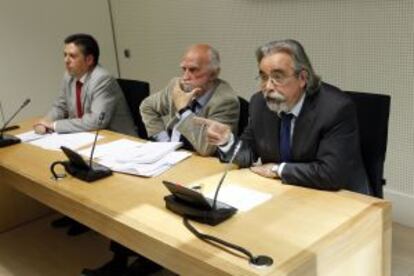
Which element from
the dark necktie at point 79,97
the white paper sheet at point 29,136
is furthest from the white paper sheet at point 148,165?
the dark necktie at point 79,97

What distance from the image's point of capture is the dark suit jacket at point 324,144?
179 cm

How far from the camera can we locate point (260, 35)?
3438 mm

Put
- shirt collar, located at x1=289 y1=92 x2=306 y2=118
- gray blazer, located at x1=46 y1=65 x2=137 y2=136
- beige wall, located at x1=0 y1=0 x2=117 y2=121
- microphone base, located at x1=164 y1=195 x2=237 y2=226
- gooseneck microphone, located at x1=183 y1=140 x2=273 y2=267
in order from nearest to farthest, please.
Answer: gooseneck microphone, located at x1=183 y1=140 x2=273 y2=267 → microphone base, located at x1=164 y1=195 x2=237 y2=226 → shirt collar, located at x1=289 y1=92 x2=306 y2=118 → gray blazer, located at x1=46 y1=65 x2=137 y2=136 → beige wall, located at x1=0 y1=0 x2=117 y2=121

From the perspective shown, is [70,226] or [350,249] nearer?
[350,249]

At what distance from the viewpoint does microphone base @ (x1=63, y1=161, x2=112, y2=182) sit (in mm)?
2070

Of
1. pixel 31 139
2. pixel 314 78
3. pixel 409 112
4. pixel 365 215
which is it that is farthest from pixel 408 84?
pixel 31 139

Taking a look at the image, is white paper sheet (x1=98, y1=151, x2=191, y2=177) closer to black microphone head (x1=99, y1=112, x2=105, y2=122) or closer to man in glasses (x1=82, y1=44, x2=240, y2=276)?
man in glasses (x1=82, y1=44, x2=240, y2=276)

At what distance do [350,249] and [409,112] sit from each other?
1.56 meters

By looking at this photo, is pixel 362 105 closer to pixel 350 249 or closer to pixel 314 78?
pixel 314 78

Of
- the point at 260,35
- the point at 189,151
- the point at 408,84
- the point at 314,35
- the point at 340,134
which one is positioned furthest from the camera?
the point at 260,35

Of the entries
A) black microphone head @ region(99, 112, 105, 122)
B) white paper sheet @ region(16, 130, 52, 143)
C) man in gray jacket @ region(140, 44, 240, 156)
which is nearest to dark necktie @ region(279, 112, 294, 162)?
man in gray jacket @ region(140, 44, 240, 156)

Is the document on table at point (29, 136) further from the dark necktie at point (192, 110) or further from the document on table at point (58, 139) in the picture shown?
the dark necktie at point (192, 110)

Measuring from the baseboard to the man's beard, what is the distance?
1367 mm

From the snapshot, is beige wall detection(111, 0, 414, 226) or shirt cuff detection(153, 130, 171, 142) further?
beige wall detection(111, 0, 414, 226)
